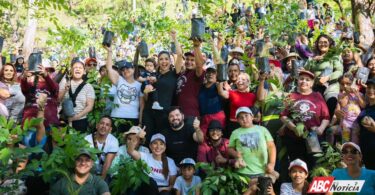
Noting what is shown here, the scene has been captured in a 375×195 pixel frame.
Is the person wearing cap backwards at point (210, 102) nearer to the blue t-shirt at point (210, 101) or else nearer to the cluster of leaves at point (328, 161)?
the blue t-shirt at point (210, 101)

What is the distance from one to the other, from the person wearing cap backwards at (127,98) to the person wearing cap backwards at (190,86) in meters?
0.68

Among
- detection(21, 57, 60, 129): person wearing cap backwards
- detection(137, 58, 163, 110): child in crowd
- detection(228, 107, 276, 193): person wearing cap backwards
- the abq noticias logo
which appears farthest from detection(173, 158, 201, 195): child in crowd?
the abq noticias logo

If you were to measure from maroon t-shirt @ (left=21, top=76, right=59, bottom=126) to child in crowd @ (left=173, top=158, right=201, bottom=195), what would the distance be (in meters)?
2.13

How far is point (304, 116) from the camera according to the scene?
7805mm

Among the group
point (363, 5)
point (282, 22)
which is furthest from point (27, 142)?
point (363, 5)

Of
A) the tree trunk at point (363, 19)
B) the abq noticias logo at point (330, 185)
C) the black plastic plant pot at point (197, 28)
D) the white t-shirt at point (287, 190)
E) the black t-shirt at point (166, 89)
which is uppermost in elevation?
the tree trunk at point (363, 19)

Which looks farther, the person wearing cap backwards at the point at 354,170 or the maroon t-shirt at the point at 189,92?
the maroon t-shirt at the point at 189,92

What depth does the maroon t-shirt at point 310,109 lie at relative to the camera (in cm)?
782

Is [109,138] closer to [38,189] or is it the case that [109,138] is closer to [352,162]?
[38,189]

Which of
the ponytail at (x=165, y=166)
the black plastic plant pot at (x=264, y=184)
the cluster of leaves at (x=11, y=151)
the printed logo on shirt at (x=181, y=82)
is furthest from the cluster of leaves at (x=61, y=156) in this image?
the black plastic plant pot at (x=264, y=184)

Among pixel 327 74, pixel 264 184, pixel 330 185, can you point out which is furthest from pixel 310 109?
pixel 330 185

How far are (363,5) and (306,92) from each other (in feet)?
21.1

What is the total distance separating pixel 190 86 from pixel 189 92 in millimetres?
89

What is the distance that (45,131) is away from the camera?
8.56 m
